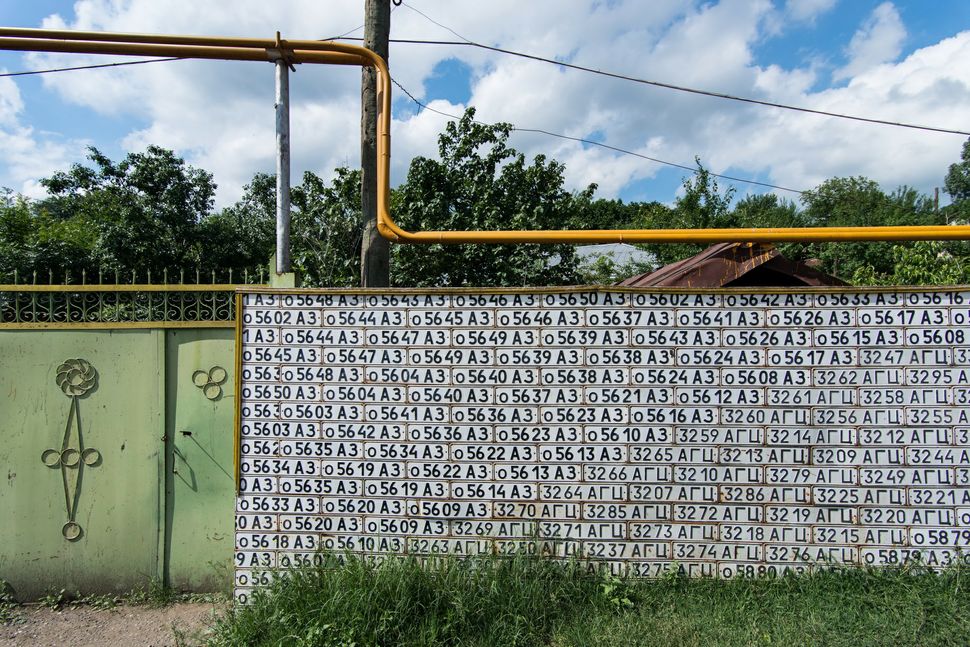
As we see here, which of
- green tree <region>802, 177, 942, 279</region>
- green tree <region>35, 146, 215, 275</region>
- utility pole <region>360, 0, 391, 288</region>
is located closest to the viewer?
utility pole <region>360, 0, 391, 288</region>

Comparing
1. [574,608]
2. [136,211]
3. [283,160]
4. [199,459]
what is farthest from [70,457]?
[136,211]

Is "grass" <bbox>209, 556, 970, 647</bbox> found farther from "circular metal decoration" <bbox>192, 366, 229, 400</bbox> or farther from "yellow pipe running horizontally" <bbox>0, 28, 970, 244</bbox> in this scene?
"yellow pipe running horizontally" <bbox>0, 28, 970, 244</bbox>

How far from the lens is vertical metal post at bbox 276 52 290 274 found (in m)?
3.78

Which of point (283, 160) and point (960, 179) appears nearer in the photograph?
point (283, 160)

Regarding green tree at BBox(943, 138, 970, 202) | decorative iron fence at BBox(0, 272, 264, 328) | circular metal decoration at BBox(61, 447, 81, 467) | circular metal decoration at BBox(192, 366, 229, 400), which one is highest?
green tree at BBox(943, 138, 970, 202)

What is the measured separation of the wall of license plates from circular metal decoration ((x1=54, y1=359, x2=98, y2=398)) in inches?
49.2

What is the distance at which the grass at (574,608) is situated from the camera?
291cm

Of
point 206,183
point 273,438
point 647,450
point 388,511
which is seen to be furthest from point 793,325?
point 206,183

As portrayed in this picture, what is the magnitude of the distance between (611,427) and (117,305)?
3.32 meters

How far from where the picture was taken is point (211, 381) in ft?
12.8

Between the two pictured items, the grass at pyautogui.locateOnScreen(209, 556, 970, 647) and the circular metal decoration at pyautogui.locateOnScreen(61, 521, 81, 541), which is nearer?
the grass at pyautogui.locateOnScreen(209, 556, 970, 647)

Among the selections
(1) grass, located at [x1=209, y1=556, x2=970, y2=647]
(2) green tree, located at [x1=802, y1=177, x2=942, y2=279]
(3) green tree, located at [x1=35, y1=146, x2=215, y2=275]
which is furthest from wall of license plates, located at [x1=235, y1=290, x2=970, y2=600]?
(2) green tree, located at [x1=802, y1=177, x2=942, y2=279]

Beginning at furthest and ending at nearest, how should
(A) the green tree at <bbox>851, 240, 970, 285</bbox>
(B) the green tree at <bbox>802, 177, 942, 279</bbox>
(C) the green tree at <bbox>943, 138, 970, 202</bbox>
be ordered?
(C) the green tree at <bbox>943, 138, 970, 202</bbox> < (B) the green tree at <bbox>802, 177, 942, 279</bbox> < (A) the green tree at <bbox>851, 240, 970, 285</bbox>

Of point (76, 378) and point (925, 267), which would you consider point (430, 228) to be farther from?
point (925, 267)
